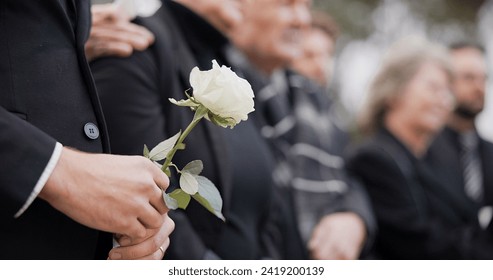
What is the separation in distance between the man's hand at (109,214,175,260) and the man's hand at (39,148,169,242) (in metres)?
0.07

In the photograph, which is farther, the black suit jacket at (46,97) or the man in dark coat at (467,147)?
the man in dark coat at (467,147)

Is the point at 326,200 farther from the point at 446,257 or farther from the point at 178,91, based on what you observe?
the point at 178,91

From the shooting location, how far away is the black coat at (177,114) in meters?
2.50

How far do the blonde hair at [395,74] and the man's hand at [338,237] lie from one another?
125cm

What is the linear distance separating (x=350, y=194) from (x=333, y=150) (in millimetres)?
491

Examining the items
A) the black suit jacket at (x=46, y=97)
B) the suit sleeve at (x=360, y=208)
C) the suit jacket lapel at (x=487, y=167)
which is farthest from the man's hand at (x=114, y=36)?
the suit jacket lapel at (x=487, y=167)

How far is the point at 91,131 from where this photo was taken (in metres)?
2.00

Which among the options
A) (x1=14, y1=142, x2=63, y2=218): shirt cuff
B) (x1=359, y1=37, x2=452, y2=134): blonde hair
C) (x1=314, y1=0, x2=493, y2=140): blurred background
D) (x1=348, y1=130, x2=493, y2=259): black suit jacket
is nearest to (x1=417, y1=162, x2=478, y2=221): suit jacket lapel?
(x1=348, y1=130, x2=493, y2=259): black suit jacket

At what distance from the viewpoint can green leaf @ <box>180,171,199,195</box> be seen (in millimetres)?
1881

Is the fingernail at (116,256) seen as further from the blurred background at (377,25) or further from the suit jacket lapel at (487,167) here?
the blurred background at (377,25)

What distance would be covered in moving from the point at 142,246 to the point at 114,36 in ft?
2.98

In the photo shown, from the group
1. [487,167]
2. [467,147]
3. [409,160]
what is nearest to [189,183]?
[409,160]

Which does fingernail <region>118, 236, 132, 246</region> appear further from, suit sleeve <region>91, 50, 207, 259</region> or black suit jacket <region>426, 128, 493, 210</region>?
black suit jacket <region>426, 128, 493, 210</region>

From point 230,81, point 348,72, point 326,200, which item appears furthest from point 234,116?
point 348,72
